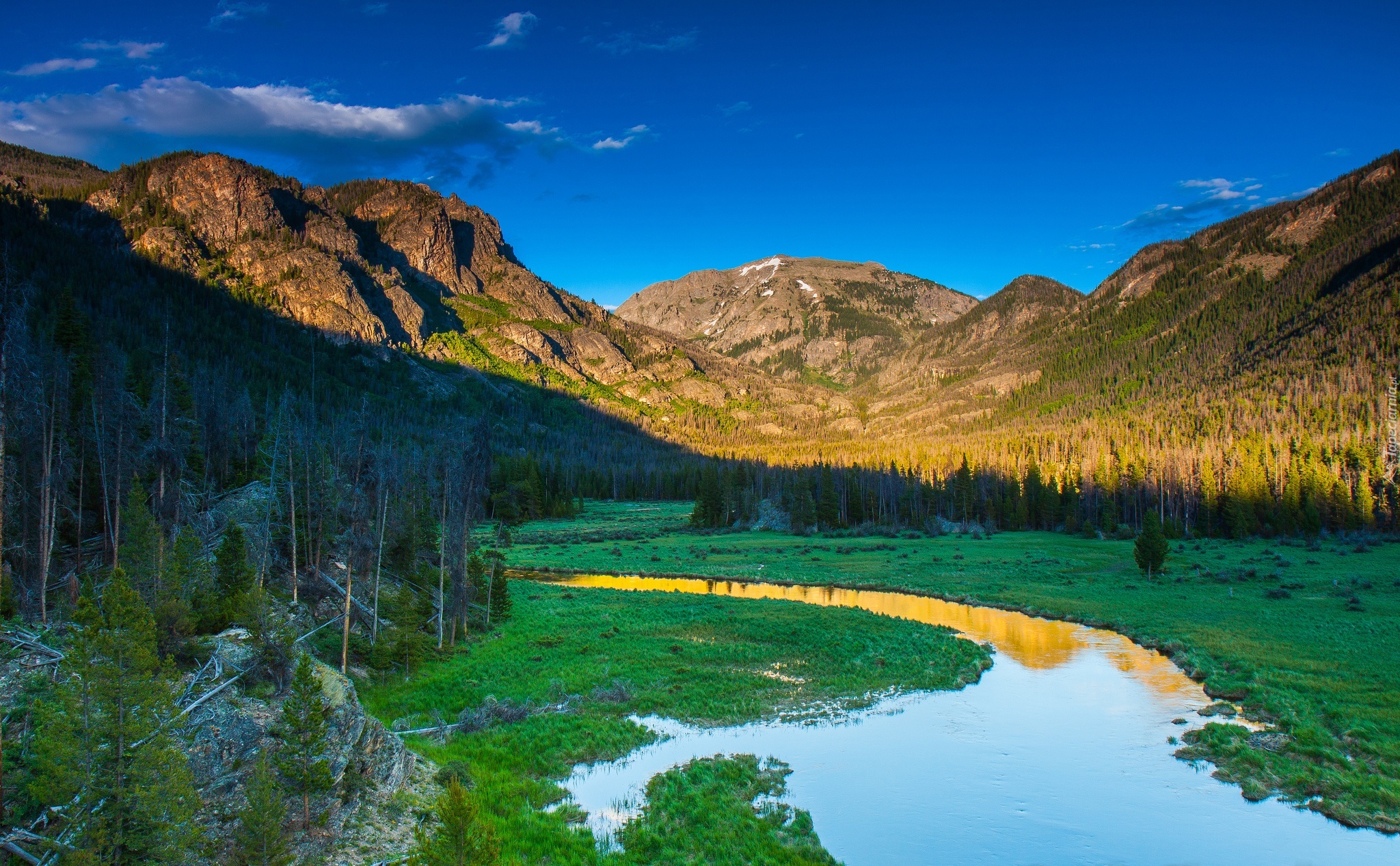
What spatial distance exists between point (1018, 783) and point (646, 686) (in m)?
13.4

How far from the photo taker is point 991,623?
38938 mm

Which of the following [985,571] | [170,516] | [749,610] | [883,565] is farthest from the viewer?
[883,565]

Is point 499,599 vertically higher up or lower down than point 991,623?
higher up

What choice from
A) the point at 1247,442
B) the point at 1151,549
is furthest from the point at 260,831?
the point at 1247,442

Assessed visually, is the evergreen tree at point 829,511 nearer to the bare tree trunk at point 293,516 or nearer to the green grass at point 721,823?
the bare tree trunk at point 293,516

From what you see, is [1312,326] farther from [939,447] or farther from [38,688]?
[38,688]

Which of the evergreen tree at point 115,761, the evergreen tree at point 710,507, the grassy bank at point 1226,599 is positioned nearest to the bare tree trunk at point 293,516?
the evergreen tree at point 115,761

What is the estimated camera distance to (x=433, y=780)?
16.0 m

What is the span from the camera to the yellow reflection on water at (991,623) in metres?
28.5

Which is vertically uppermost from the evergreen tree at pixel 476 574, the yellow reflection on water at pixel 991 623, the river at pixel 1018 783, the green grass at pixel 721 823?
the evergreen tree at pixel 476 574

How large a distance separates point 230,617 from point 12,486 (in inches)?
511

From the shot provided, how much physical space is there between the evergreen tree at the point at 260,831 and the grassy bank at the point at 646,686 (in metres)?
4.22

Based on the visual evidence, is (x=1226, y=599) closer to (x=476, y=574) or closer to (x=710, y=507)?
(x=476, y=574)

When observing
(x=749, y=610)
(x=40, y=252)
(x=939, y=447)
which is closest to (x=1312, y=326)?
(x=939, y=447)
